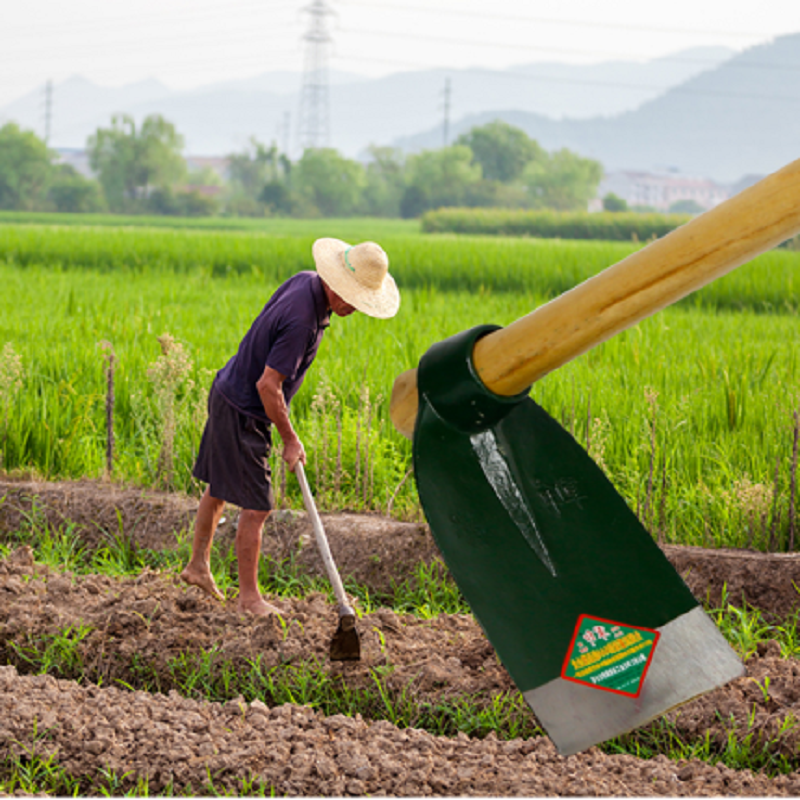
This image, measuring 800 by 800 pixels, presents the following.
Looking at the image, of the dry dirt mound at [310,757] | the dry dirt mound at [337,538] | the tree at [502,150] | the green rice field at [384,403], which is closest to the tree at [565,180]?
the tree at [502,150]

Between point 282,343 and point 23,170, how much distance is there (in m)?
72.6

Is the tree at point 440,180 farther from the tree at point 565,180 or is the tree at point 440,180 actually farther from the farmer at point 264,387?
the farmer at point 264,387

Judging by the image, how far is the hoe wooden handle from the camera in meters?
1.39

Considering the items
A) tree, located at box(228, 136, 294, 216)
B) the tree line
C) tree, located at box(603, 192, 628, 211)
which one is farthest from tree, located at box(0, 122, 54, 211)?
tree, located at box(603, 192, 628, 211)

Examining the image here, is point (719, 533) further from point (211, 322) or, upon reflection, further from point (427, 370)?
point (211, 322)

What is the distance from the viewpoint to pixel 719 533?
138 inches

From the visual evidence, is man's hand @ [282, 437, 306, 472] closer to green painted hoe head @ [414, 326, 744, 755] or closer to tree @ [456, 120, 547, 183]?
green painted hoe head @ [414, 326, 744, 755]

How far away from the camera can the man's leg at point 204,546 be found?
2.91m

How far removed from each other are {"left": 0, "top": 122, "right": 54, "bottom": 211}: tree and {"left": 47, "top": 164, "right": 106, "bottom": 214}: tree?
100 centimetres

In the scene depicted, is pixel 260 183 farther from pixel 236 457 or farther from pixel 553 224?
pixel 236 457

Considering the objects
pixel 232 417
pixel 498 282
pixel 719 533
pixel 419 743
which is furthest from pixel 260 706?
pixel 498 282

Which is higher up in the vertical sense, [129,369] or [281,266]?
[281,266]

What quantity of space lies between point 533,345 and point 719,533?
7.66 feet

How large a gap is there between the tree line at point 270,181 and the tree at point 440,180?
0.09m
